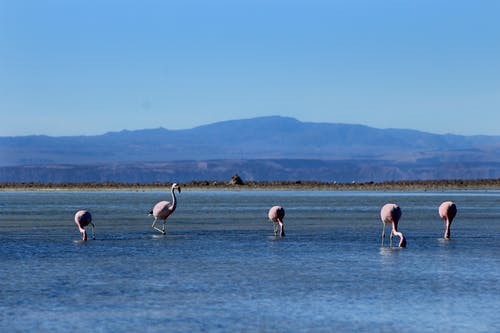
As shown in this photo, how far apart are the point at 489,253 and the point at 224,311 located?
8.91 m

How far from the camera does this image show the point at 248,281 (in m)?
16.8

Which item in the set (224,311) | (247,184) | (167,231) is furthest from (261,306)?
(247,184)

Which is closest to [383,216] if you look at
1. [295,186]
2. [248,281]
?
[248,281]

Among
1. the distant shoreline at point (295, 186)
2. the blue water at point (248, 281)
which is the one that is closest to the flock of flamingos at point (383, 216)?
the blue water at point (248, 281)

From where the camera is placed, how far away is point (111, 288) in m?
16.1

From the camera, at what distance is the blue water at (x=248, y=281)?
1327 centimetres

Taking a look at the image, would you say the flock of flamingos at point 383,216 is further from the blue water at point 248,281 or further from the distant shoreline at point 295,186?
the distant shoreline at point 295,186

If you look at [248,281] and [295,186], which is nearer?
[248,281]

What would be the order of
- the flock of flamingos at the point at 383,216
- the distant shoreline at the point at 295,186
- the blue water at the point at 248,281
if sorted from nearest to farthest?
the blue water at the point at 248,281 → the flock of flamingos at the point at 383,216 → the distant shoreline at the point at 295,186

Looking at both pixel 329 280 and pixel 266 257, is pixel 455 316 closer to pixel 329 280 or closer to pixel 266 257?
pixel 329 280

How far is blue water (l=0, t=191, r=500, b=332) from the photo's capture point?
13.3 m

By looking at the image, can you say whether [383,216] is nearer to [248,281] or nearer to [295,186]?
[248,281]

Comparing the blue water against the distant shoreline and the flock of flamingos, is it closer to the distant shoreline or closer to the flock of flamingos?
the flock of flamingos

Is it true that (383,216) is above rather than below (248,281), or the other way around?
above
